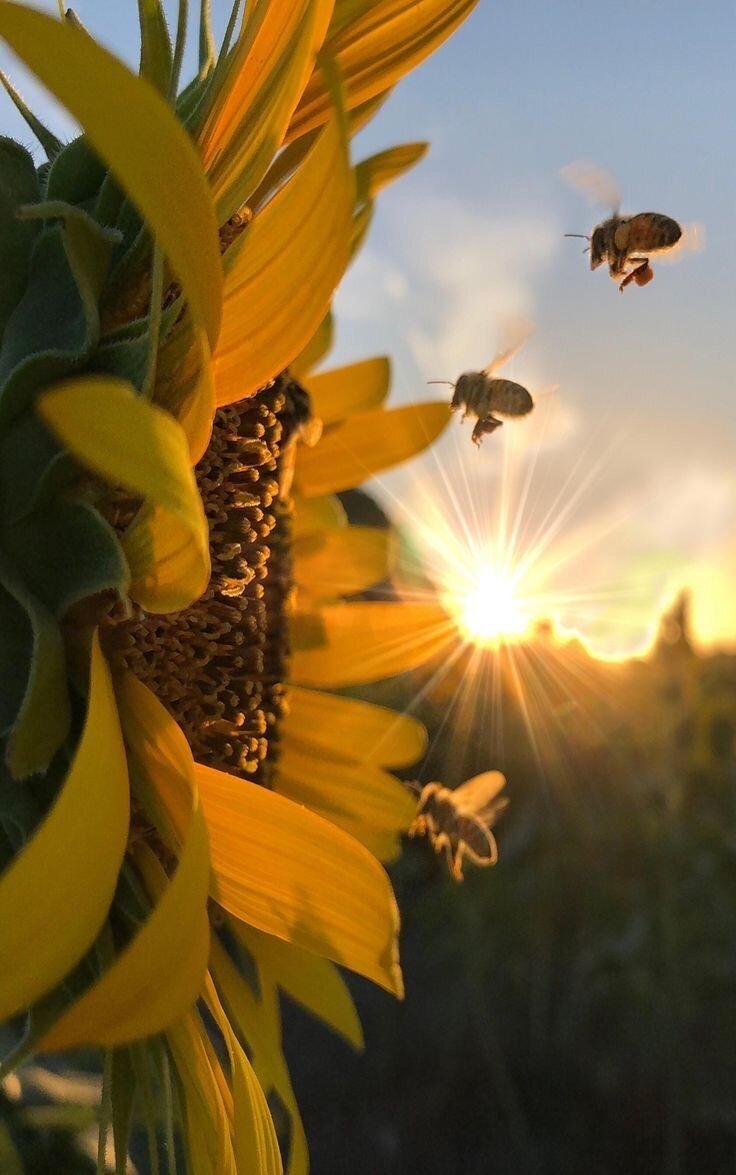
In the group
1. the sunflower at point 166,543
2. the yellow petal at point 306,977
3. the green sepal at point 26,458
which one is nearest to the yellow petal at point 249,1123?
the sunflower at point 166,543

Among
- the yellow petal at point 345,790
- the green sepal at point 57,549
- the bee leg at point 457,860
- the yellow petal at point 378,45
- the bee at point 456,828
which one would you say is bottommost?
the bee leg at point 457,860

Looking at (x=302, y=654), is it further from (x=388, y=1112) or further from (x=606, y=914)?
(x=388, y=1112)

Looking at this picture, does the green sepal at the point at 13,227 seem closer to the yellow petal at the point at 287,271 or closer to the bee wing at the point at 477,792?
the yellow petal at the point at 287,271

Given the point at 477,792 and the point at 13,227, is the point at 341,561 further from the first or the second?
the point at 13,227

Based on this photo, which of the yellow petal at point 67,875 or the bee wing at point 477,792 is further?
the bee wing at point 477,792

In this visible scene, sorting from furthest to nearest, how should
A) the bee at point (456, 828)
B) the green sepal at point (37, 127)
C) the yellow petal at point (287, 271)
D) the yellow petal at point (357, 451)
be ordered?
1. the bee at point (456, 828)
2. the yellow petal at point (357, 451)
3. the green sepal at point (37, 127)
4. the yellow petal at point (287, 271)

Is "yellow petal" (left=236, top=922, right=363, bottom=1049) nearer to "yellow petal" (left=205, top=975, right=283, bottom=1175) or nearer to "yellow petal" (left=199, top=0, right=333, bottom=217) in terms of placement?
"yellow petal" (left=205, top=975, right=283, bottom=1175)
